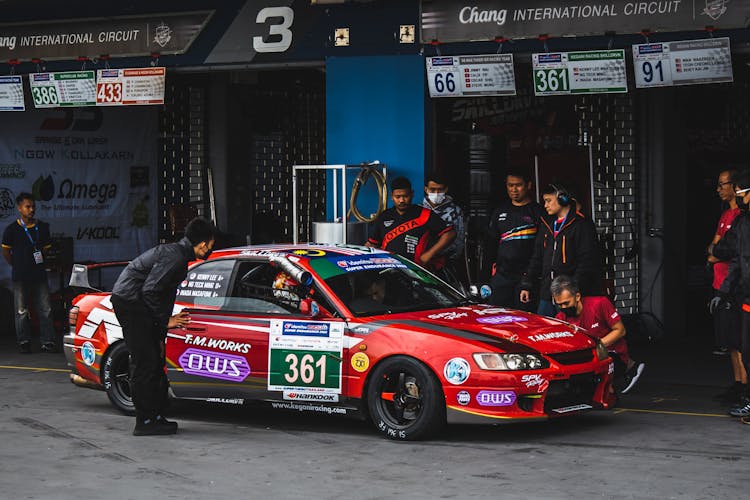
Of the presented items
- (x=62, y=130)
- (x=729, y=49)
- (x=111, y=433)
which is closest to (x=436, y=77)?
(x=729, y=49)

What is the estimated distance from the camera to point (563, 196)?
11.6m

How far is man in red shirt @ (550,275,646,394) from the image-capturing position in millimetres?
10836

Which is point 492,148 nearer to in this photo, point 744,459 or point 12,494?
point 744,459

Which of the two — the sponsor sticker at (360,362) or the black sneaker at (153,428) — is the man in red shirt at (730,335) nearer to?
the sponsor sticker at (360,362)

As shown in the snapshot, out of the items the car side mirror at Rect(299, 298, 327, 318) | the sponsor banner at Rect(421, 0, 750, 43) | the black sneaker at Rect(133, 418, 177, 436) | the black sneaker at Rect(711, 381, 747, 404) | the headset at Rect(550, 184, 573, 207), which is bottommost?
the black sneaker at Rect(133, 418, 177, 436)

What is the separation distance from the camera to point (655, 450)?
30.2ft

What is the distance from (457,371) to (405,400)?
0.52m

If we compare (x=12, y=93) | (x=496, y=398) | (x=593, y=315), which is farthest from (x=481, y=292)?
(x=12, y=93)

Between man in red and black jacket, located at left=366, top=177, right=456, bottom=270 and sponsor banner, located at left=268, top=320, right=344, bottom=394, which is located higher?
man in red and black jacket, located at left=366, top=177, right=456, bottom=270

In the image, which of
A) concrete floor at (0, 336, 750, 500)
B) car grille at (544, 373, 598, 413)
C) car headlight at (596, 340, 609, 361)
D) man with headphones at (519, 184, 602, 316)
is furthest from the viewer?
man with headphones at (519, 184, 602, 316)

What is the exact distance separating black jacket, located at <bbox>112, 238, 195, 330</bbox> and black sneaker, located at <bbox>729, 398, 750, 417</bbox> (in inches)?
169

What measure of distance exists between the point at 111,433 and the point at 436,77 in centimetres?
567

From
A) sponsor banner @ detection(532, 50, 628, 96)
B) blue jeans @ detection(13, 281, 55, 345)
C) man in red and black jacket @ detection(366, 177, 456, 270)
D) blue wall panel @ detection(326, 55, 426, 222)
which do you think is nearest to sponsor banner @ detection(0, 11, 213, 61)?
blue wall panel @ detection(326, 55, 426, 222)

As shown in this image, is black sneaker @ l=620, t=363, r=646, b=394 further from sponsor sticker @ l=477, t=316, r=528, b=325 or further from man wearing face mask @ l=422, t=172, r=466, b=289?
man wearing face mask @ l=422, t=172, r=466, b=289
